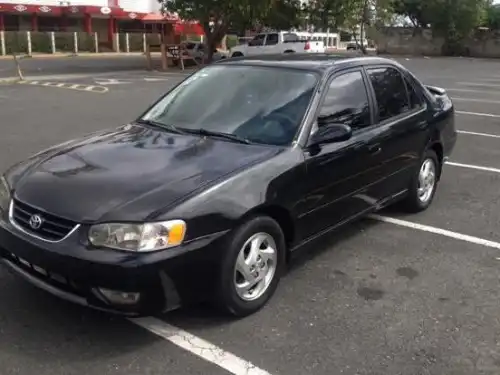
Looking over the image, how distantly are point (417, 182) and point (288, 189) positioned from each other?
7.22 feet

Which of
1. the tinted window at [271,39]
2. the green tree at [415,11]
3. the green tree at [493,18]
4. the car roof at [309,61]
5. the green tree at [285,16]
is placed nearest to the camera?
the car roof at [309,61]

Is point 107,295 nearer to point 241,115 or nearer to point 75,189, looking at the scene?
point 75,189

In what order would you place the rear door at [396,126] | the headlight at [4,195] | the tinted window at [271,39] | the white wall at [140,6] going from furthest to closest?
the white wall at [140,6] < the tinted window at [271,39] < the rear door at [396,126] < the headlight at [4,195]

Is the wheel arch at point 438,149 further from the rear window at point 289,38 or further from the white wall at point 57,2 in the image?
the white wall at point 57,2

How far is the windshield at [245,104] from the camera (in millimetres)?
4082

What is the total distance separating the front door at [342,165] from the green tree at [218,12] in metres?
22.4

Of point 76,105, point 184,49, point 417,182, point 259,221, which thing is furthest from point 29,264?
point 184,49

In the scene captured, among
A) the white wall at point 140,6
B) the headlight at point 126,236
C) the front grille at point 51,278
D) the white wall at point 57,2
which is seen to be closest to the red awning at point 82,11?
the white wall at point 57,2

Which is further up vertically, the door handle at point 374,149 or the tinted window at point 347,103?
the tinted window at point 347,103

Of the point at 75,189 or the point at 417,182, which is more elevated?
the point at 75,189

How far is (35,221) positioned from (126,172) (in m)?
0.59

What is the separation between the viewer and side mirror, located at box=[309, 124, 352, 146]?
402cm

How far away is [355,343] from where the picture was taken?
10.9ft

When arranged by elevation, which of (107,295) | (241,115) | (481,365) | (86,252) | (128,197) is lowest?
(481,365)
